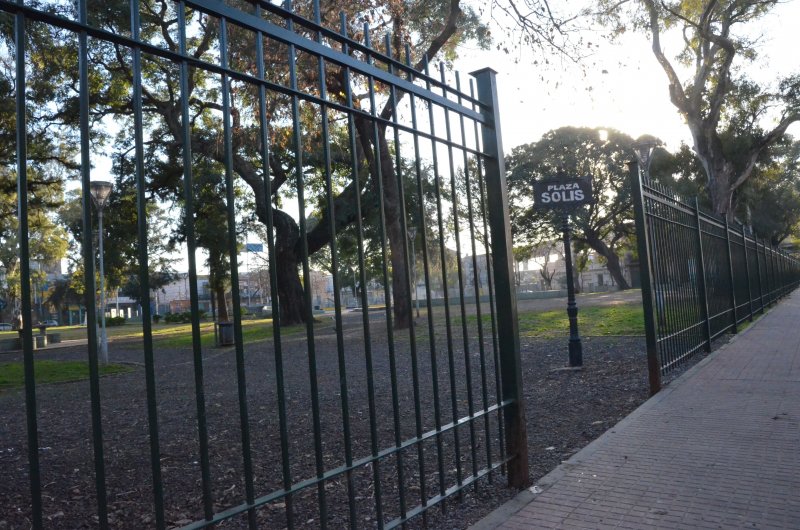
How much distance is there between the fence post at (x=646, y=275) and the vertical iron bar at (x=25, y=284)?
6697 millimetres

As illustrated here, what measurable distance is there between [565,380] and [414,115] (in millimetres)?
6615

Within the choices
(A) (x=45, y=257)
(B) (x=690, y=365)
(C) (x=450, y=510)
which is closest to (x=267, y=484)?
(C) (x=450, y=510)

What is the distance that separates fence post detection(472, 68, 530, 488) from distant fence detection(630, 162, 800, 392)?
3748 mm

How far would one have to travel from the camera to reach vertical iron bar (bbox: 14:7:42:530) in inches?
68.4

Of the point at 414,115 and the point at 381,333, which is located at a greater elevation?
the point at 414,115

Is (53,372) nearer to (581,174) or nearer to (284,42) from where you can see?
(284,42)

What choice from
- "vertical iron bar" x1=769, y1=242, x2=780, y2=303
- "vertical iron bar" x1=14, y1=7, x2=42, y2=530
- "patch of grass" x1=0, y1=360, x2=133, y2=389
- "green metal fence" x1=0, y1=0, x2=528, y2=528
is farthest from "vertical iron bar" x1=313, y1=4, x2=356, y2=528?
"vertical iron bar" x1=769, y1=242, x2=780, y2=303

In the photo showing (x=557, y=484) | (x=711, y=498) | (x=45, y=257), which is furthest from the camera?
(x=45, y=257)

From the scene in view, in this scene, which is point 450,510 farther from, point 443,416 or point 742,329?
point 742,329

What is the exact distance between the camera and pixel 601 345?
1323 centimetres

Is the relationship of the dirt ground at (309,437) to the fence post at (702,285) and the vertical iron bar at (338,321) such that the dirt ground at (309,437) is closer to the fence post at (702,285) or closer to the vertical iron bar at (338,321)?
the vertical iron bar at (338,321)

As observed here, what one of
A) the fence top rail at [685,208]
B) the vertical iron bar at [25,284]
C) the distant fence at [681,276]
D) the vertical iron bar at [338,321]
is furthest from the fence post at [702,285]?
the vertical iron bar at [25,284]

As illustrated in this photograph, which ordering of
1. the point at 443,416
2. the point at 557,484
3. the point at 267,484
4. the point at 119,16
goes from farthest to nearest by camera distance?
1. the point at 119,16
2. the point at 443,416
3. the point at 267,484
4. the point at 557,484

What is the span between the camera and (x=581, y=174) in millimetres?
42156
